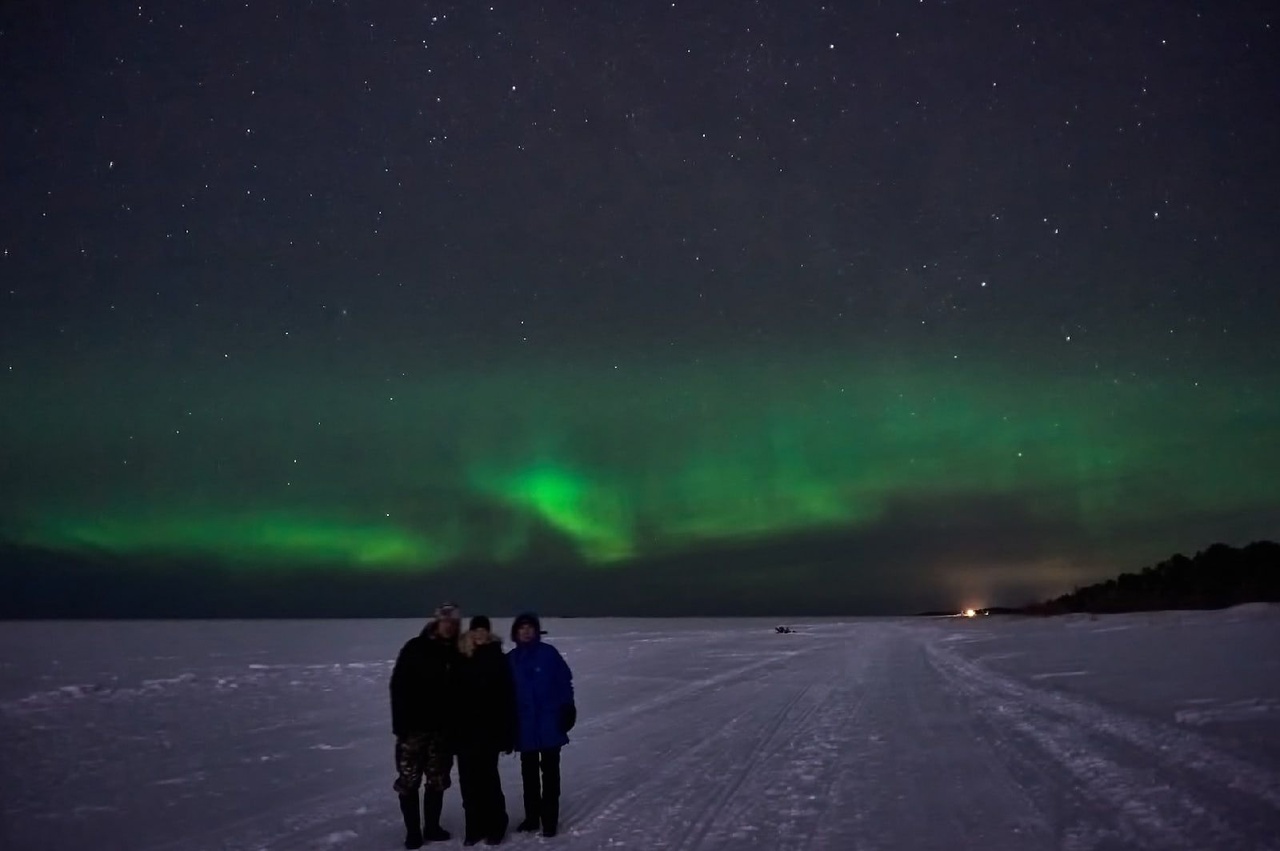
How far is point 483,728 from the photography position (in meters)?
7.27

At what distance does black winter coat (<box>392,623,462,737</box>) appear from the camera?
7137 mm

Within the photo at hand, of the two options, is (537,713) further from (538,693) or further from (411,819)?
(411,819)

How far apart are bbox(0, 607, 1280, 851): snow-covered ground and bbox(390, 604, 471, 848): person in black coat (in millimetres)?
432

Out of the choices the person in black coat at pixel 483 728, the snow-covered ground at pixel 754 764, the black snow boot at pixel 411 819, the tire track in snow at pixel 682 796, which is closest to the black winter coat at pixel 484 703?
the person in black coat at pixel 483 728

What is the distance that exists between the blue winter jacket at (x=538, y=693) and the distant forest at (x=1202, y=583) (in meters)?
71.1

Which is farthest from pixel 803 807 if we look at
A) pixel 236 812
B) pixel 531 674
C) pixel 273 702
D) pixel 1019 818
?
pixel 273 702

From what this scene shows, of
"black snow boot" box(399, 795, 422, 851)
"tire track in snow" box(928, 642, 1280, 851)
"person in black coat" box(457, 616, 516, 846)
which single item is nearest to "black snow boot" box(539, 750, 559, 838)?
"person in black coat" box(457, 616, 516, 846)

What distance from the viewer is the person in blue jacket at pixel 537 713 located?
7.49 metres

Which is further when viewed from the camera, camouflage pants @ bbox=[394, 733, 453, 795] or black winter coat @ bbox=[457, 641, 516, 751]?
black winter coat @ bbox=[457, 641, 516, 751]

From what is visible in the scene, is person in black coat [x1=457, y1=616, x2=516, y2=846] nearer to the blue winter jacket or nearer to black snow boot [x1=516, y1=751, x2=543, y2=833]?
the blue winter jacket

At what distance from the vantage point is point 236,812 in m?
8.58

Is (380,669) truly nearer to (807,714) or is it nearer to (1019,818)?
(807,714)

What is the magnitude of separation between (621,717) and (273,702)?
26.7ft

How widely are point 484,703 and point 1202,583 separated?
297 ft
